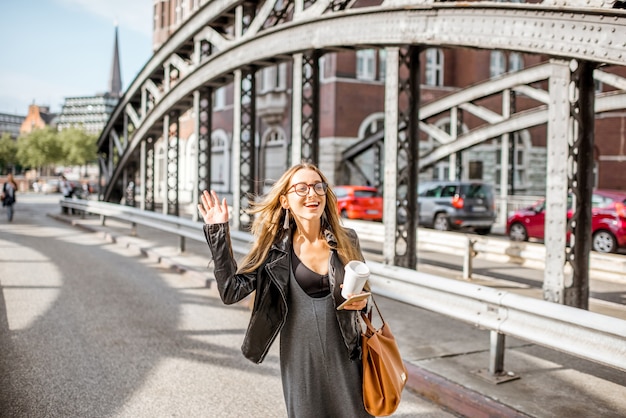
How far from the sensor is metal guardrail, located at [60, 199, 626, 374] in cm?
390

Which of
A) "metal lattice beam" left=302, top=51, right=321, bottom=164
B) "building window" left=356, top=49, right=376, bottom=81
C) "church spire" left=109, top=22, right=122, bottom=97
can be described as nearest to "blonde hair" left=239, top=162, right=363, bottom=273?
"metal lattice beam" left=302, top=51, right=321, bottom=164

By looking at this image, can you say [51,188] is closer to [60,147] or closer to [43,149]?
[43,149]

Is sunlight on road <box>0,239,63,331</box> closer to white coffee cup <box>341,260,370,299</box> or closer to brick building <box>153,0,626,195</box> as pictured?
white coffee cup <box>341,260,370,299</box>

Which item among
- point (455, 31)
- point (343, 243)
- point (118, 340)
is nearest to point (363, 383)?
point (343, 243)

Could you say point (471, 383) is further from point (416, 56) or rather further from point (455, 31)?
point (416, 56)

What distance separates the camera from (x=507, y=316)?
4715 mm

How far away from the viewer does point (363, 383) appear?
9.03ft

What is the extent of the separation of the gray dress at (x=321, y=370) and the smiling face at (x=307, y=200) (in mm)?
421

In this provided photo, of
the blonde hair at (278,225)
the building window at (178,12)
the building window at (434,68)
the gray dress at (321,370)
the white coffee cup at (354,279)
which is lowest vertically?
the gray dress at (321,370)

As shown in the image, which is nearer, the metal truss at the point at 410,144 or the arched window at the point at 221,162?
the metal truss at the point at 410,144

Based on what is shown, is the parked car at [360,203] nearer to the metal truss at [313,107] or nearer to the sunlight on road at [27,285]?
the sunlight on road at [27,285]

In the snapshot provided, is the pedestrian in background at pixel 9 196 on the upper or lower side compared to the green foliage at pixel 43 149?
lower

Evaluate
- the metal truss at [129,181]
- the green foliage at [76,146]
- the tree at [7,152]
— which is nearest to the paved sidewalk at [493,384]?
the metal truss at [129,181]

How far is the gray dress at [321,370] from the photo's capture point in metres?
2.79
